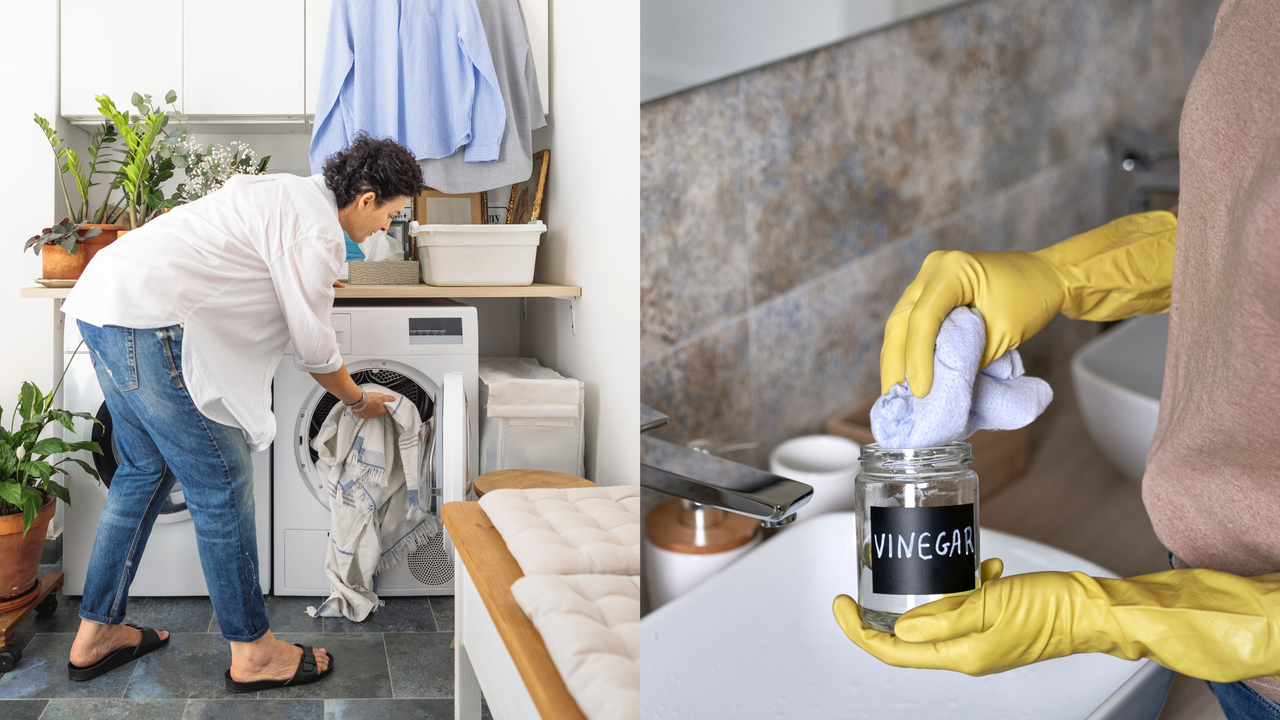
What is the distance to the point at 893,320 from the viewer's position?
47cm

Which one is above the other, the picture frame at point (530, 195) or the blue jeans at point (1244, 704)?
the picture frame at point (530, 195)

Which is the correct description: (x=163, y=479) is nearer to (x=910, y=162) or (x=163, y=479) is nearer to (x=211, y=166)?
(x=211, y=166)

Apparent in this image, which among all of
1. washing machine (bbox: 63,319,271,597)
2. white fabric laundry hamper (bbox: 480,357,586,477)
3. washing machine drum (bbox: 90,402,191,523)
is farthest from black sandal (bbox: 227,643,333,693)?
white fabric laundry hamper (bbox: 480,357,586,477)

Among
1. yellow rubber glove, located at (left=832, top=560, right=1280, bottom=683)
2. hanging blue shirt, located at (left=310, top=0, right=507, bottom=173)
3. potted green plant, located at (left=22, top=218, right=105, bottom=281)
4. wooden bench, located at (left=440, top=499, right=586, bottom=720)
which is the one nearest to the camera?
yellow rubber glove, located at (left=832, top=560, right=1280, bottom=683)

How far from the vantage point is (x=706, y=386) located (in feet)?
2.04

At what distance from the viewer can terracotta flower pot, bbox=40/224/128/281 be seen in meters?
1.48

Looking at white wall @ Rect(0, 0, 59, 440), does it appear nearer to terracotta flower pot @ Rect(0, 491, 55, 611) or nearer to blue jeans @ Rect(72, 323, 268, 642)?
terracotta flower pot @ Rect(0, 491, 55, 611)

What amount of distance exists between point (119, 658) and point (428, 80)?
1.25 metres

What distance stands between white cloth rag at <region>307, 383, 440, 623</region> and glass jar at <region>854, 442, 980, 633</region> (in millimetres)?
1143

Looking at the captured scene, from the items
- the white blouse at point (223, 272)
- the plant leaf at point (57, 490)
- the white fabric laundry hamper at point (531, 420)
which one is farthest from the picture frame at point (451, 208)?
the plant leaf at point (57, 490)

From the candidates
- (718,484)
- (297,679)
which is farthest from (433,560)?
(718,484)

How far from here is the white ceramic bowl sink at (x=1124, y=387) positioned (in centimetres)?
70

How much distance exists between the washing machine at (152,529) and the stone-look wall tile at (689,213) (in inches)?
48.9

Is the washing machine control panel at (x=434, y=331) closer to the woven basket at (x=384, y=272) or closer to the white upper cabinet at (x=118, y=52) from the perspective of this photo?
the woven basket at (x=384, y=272)
